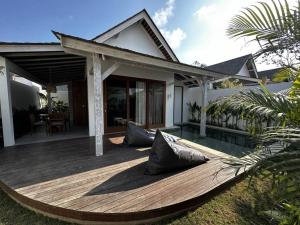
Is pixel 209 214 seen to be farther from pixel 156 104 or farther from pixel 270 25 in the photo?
pixel 156 104

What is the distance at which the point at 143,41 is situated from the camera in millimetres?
9047

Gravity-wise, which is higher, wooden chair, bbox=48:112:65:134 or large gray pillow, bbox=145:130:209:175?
wooden chair, bbox=48:112:65:134

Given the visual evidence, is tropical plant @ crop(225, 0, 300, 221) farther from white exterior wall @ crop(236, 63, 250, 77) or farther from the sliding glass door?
white exterior wall @ crop(236, 63, 250, 77)

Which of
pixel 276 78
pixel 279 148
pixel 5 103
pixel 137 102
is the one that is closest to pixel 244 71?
pixel 137 102

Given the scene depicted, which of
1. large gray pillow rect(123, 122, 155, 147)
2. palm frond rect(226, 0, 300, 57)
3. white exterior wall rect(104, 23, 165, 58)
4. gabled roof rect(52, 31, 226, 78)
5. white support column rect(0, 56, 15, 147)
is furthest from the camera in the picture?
white exterior wall rect(104, 23, 165, 58)

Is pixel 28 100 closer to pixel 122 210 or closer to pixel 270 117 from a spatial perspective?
pixel 122 210

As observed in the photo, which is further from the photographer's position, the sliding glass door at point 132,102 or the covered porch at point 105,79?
the sliding glass door at point 132,102

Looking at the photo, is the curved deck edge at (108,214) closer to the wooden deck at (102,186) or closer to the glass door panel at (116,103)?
the wooden deck at (102,186)

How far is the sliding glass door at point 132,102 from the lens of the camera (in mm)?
7062

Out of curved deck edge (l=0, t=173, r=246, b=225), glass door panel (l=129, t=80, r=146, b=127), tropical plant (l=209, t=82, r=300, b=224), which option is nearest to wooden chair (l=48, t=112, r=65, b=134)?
glass door panel (l=129, t=80, r=146, b=127)

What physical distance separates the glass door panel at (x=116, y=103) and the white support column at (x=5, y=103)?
3.20m

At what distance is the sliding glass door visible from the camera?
7062 mm

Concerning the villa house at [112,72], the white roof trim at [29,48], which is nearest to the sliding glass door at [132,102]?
the villa house at [112,72]

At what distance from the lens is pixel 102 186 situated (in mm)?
2799
